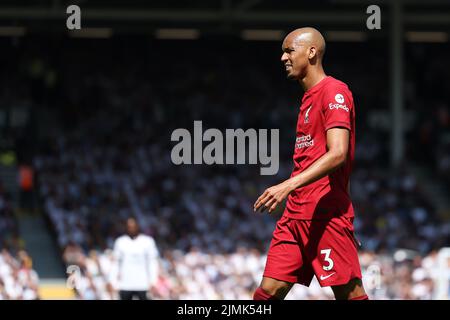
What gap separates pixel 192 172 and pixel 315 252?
16.1m

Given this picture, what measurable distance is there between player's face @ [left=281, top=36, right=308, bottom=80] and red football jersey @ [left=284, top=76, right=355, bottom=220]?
11 centimetres

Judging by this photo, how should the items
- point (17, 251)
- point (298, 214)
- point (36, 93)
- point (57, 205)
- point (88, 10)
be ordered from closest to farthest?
1. point (298, 214)
2. point (17, 251)
3. point (57, 205)
4. point (88, 10)
5. point (36, 93)

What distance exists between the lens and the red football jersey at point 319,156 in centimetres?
564

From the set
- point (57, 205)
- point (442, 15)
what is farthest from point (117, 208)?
point (442, 15)

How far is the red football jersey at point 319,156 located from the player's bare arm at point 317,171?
16 centimetres

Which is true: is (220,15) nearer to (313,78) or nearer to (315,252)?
(313,78)

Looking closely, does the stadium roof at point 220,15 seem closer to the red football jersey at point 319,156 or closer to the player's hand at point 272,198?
the red football jersey at point 319,156

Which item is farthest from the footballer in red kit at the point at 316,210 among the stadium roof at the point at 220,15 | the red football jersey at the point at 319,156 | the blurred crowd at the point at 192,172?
the stadium roof at the point at 220,15

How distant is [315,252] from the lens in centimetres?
571

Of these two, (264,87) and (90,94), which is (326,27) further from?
(90,94)

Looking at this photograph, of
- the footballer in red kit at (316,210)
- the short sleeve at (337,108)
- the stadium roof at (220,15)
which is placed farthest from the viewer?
the stadium roof at (220,15)

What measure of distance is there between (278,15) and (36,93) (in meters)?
5.51

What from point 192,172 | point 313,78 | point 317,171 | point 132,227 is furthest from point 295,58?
point 192,172

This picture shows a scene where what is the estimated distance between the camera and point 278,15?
23.8 meters
